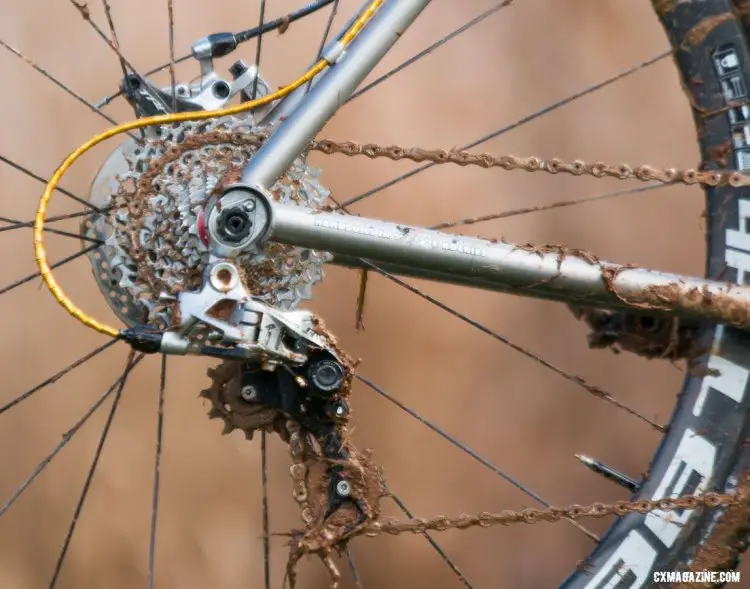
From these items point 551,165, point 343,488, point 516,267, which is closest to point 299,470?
point 343,488

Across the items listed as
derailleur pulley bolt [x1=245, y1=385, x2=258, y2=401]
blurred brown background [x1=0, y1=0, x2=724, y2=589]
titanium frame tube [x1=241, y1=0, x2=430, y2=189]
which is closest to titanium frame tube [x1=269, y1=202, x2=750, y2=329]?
titanium frame tube [x1=241, y1=0, x2=430, y2=189]

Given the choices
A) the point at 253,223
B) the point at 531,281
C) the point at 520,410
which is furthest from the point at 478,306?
the point at 253,223

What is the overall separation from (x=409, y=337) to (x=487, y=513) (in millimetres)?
630

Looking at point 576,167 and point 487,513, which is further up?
point 576,167

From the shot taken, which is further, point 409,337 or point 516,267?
point 409,337

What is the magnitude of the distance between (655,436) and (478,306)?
0.40 meters

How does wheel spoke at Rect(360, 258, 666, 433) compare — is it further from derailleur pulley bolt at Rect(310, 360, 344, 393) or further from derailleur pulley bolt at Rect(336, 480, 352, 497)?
derailleur pulley bolt at Rect(336, 480, 352, 497)

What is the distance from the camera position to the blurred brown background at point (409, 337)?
171 centimetres

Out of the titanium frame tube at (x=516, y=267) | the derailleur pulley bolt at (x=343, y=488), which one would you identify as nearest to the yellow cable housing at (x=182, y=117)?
the titanium frame tube at (x=516, y=267)

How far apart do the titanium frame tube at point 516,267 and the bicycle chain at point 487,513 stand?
0.11m

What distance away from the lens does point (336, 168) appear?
5.65ft

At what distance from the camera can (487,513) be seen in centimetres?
112

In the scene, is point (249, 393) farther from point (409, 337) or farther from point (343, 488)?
point (409, 337)

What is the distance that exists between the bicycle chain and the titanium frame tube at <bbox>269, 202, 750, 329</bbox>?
0.35 ft
